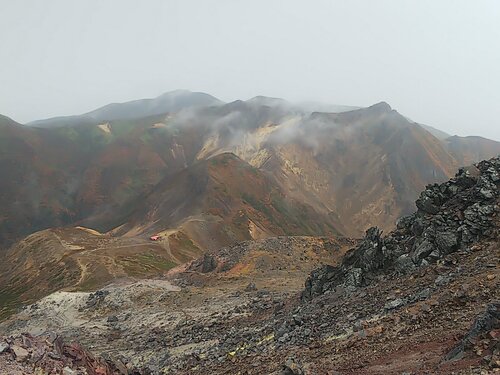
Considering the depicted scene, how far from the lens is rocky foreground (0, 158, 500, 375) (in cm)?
1608

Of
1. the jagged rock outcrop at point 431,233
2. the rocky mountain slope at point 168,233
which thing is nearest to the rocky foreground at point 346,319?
the jagged rock outcrop at point 431,233

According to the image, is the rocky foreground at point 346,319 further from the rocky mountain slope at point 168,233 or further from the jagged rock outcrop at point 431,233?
the rocky mountain slope at point 168,233

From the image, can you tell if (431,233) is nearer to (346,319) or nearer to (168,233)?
(346,319)

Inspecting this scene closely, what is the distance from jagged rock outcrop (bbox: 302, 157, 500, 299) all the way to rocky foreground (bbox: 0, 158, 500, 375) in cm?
8

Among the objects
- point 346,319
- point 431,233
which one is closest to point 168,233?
point 431,233

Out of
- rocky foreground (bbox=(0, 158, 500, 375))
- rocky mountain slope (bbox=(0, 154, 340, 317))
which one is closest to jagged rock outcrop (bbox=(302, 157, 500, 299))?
rocky foreground (bbox=(0, 158, 500, 375))

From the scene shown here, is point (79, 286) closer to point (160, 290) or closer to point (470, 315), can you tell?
point (160, 290)

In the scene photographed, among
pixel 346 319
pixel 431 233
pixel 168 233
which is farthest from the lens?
pixel 168 233

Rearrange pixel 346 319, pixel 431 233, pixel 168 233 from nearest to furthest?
pixel 346 319
pixel 431 233
pixel 168 233

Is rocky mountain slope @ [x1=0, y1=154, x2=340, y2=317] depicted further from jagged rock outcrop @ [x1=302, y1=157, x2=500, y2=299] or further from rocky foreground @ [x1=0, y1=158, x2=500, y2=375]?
jagged rock outcrop @ [x1=302, y1=157, x2=500, y2=299]

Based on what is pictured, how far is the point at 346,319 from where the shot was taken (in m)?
22.1

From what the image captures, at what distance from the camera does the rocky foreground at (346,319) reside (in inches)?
633

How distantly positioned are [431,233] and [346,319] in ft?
28.5

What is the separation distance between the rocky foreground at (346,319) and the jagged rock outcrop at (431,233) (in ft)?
0.27
